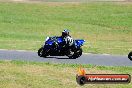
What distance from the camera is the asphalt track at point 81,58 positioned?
25.3 m

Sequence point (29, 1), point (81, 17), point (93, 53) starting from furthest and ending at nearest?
point (29, 1)
point (81, 17)
point (93, 53)

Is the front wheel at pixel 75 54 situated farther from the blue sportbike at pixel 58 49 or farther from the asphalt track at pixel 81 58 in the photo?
the asphalt track at pixel 81 58

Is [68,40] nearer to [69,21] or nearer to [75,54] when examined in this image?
[75,54]

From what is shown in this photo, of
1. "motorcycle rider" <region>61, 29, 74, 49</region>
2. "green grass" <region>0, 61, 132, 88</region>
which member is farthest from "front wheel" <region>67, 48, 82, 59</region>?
"green grass" <region>0, 61, 132, 88</region>

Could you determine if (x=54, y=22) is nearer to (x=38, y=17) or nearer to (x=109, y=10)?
(x=38, y=17)

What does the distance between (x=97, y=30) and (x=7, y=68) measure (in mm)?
30443

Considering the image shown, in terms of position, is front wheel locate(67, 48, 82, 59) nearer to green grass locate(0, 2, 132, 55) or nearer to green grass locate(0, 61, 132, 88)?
green grass locate(0, 61, 132, 88)

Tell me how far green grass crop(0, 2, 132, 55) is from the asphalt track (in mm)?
12710

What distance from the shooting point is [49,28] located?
5238cm

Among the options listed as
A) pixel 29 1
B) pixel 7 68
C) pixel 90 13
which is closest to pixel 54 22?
pixel 90 13

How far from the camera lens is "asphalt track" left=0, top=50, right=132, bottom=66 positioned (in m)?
25.3

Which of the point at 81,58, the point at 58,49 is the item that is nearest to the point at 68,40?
the point at 58,49

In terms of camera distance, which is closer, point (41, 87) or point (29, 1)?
point (41, 87)

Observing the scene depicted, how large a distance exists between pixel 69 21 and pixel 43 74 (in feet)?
122
